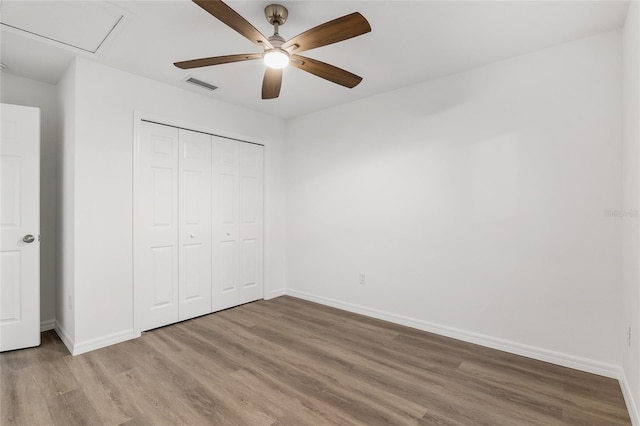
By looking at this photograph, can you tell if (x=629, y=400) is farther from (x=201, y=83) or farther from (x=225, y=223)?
(x=201, y=83)

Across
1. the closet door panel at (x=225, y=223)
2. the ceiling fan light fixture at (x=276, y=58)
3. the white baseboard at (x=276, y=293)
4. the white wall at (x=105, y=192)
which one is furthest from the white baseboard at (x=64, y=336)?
the ceiling fan light fixture at (x=276, y=58)

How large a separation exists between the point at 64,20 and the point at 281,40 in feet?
5.09

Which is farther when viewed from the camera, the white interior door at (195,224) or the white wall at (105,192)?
the white interior door at (195,224)

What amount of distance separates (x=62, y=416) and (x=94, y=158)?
1.96 metres

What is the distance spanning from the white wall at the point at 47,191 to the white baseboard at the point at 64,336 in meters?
0.18

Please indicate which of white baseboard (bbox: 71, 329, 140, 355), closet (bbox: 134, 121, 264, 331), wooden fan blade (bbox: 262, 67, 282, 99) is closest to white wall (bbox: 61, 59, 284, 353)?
white baseboard (bbox: 71, 329, 140, 355)

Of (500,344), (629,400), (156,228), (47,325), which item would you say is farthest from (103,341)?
(629,400)

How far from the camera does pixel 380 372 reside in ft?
7.54

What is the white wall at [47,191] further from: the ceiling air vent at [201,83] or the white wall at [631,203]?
the white wall at [631,203]

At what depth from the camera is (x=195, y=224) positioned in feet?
11.3

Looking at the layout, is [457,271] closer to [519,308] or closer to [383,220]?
[519,308]

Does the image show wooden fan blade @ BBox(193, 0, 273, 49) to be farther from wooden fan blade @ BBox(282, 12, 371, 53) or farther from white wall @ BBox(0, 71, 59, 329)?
white wall @ BBox(0, 71, 59, 329)

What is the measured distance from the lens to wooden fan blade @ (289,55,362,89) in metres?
2.10

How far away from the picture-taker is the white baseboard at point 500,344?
225cm
